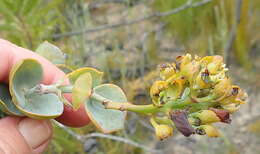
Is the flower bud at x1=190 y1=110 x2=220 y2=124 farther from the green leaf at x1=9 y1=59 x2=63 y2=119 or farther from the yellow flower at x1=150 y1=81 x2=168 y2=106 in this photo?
the green leaf at x1=9 y1=59 x2=63 y2=119

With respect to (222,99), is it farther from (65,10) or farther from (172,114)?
(65,10)

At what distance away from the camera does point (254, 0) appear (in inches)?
97.9

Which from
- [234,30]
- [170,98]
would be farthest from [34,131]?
[234,30]

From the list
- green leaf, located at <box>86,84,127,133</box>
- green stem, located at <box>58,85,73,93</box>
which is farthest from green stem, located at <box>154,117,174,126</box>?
green stem, located at <box>58,85,73,93</box>

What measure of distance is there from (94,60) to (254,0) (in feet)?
3.58

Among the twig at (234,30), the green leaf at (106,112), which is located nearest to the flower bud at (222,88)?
the green leaf at (106,112)

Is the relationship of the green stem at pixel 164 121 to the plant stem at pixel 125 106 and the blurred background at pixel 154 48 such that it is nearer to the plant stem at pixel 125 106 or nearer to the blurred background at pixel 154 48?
the plant stem at pixel 125 106

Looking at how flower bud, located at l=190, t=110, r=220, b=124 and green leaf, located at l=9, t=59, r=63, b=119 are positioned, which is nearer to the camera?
flower bud, located at l=190, t=110, r=220, b=124

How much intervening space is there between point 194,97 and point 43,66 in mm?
542

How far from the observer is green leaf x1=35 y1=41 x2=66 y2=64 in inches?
46.1

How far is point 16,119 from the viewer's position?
106cm

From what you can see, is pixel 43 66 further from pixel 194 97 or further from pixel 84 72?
pixel 194 97

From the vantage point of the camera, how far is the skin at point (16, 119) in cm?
102

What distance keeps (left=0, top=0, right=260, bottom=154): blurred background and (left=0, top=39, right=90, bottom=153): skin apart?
51cm
